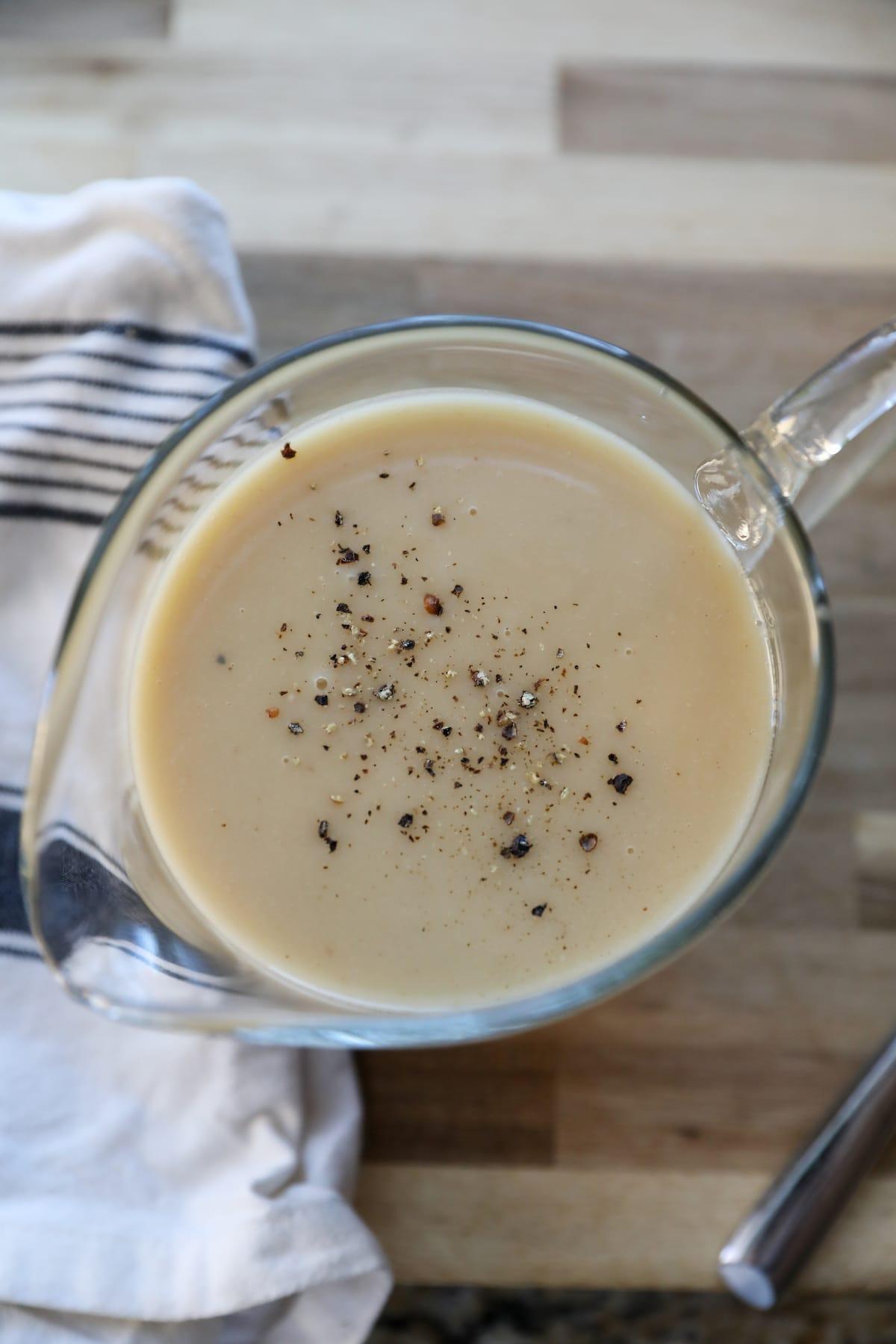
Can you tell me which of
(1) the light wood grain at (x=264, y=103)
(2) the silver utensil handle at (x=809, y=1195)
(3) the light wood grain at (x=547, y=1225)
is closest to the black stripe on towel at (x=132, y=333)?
(1) the light wood grain at (x=264, y=103)

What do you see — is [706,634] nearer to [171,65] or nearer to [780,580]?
[780,580]

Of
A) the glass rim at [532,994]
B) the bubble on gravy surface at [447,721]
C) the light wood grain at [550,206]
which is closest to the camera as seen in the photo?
the glass rim at [532,994]

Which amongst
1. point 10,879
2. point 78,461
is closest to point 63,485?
point 78,461

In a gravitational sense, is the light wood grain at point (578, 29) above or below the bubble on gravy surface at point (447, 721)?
above

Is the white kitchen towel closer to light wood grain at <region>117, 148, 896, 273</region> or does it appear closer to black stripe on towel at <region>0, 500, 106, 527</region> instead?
black stripe on towel at <region>0, 500, 106, 527</region>

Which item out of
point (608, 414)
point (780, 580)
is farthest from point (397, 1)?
point (780, 580)

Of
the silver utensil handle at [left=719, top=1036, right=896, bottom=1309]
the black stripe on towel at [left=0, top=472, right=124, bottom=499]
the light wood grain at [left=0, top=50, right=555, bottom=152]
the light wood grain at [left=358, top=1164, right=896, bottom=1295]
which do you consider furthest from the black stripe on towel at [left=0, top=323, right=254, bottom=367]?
the silver utensil handle at [left=719, top=1036, right=896, bottom=1309]

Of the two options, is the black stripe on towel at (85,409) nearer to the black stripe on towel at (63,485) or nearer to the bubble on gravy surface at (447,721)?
the black stripe on towel at (63,485)
